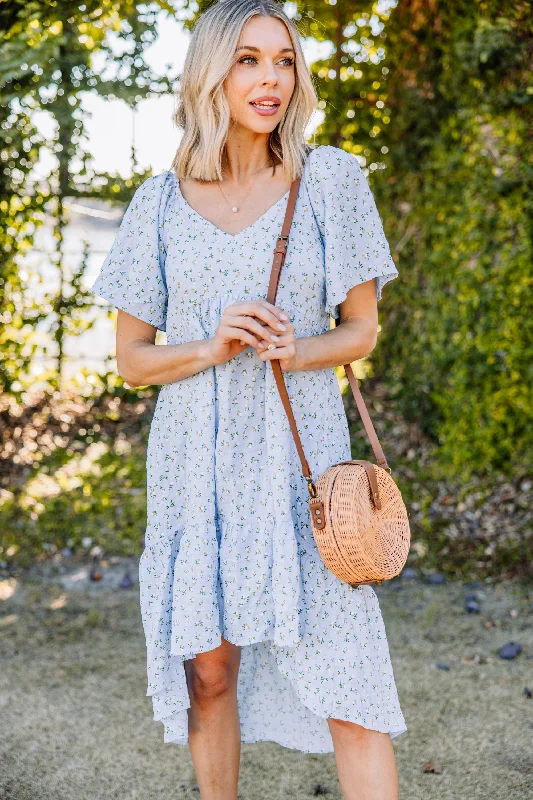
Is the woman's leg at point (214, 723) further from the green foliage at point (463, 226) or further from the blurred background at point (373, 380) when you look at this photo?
the green foliage at point (463, 226)

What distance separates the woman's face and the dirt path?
1.99 m

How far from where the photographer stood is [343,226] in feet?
7.22

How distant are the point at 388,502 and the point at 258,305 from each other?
1.74 feet

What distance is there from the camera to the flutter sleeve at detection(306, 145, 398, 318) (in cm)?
217

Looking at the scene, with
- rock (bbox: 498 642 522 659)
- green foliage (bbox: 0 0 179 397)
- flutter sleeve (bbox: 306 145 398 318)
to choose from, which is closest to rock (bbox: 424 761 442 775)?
rock (bbox: 498 642 522 659)

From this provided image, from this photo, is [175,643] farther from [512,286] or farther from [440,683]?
[512,286]

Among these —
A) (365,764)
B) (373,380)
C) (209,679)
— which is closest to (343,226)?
(209,679)

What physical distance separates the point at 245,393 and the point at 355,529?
428mm

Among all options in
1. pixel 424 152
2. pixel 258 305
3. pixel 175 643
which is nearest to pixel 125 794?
pixel 175 643

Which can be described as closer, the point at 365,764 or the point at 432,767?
the point at 365,764

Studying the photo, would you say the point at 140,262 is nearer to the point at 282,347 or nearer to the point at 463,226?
the point at 282,347

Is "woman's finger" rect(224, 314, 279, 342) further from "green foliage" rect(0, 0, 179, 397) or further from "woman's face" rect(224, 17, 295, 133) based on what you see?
"green foliage" rect(0, 0, 179, 397)

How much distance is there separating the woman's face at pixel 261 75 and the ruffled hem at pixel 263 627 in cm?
96

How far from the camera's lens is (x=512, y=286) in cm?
484
